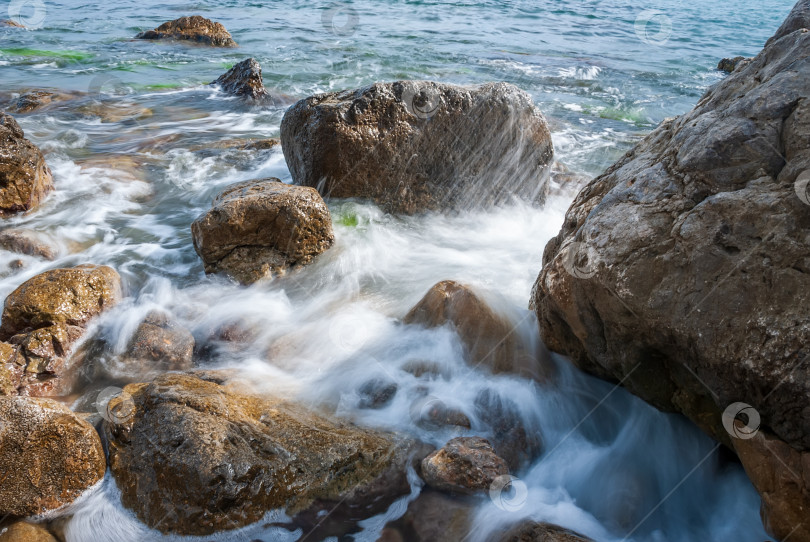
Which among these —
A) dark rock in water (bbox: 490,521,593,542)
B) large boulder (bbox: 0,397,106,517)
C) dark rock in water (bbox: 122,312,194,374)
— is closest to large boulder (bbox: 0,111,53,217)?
dark rock in water (bbox: 122,312,194,374)

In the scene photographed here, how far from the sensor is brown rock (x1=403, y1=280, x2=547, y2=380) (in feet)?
12.1

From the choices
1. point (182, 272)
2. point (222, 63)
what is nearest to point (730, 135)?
point (182, 272)

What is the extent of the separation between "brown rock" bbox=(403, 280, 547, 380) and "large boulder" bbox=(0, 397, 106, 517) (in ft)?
6.99

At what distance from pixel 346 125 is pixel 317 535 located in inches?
144

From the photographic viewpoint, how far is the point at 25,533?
2629 millimetres

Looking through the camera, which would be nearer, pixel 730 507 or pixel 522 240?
pixel 730 507

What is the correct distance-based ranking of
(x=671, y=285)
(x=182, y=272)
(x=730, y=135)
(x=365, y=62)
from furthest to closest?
(x=365, y=62) → (x=182, y=272) → (x=730, y=135) → (x=671, y=285)

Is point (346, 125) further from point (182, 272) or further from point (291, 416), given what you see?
point (291, 416)

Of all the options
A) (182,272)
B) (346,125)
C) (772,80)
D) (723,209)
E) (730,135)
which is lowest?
(182,272)

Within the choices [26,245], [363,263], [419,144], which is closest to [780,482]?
[363,263]

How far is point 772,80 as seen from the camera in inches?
118

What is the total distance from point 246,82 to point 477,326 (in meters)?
8.90

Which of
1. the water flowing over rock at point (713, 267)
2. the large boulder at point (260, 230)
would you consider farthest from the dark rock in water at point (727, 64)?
the large boulder at point (260, 230)

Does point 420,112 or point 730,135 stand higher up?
point 730,135
